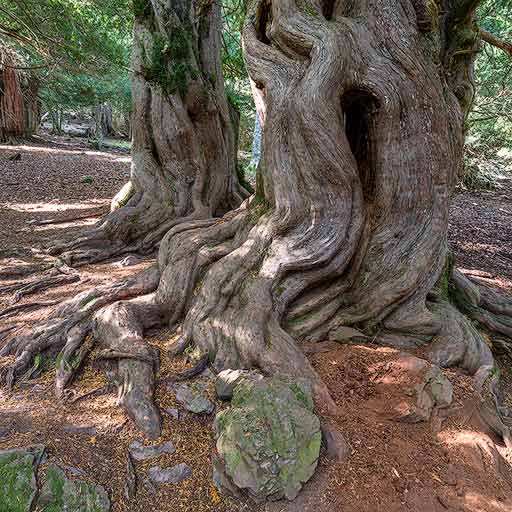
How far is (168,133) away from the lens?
6.47 m

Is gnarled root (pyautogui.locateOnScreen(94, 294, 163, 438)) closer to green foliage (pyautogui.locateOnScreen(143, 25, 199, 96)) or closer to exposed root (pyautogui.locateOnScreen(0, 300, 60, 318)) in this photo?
exposed root (pyautogui.locateOnScreen(0, 300, 60, 318))

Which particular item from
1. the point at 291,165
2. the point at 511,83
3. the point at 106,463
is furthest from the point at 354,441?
the point at 511,83

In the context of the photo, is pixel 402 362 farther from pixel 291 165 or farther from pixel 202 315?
pixel 291 165

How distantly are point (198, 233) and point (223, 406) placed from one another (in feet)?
6.59

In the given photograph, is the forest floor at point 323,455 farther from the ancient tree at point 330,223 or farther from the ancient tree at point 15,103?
the ancient tree at point 15,103

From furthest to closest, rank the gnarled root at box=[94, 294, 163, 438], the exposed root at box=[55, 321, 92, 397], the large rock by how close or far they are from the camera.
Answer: the exposed root at box=[55, 321, 92, 397] → the gnarled root at box=[94, 294, 163, 438] → the large rock

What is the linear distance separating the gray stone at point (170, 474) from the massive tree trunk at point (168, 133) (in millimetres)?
3870

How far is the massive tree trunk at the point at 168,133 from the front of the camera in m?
6.14

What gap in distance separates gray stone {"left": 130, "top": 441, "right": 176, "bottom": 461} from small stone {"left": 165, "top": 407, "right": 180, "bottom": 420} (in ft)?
0.72

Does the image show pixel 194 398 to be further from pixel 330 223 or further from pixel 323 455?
pixel 330 223

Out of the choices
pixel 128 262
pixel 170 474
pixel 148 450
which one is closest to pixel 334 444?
pixel 170 474

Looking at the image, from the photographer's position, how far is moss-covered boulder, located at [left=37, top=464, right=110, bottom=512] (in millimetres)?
2217

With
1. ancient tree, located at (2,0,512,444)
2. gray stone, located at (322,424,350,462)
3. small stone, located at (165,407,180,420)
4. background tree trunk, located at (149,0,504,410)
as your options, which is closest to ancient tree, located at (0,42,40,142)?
ancient tree, located at (2,0,512,444)

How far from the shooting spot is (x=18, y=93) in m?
18.9
